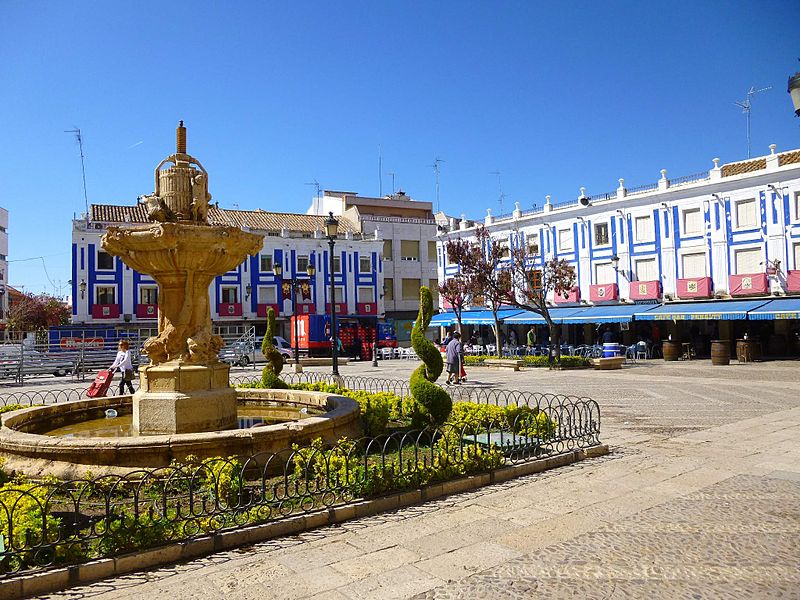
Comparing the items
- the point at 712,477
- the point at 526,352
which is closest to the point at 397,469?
the point at 712,477

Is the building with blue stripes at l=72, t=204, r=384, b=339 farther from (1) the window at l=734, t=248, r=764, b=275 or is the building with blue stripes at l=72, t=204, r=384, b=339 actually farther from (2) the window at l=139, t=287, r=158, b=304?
(1) the window at l=734, t=248, r=764, b=275

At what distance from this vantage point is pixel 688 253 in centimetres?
3009

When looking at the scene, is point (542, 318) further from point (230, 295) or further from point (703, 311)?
point (230, 295)

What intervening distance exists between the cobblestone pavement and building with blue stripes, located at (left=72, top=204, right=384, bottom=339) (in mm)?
28449

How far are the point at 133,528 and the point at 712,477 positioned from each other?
6274 mm

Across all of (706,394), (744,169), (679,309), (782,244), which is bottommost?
(706,394)

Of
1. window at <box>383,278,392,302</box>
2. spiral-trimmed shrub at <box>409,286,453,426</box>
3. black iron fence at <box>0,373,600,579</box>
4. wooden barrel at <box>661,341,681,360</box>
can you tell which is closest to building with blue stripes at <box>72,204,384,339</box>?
window at <box>383,278,392,302</box>

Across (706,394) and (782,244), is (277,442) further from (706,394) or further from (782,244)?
(782,244)

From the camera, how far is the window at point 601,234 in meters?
33.8

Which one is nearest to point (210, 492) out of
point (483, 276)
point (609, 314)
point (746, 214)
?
point (483, 276)

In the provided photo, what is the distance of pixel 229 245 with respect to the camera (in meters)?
8.10

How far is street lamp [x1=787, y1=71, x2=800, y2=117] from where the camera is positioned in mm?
5863

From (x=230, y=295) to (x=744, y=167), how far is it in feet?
101

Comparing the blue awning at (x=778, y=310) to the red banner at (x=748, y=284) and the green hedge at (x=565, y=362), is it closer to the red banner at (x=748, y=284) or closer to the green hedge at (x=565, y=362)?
the red banner at (x=748, y=284)
